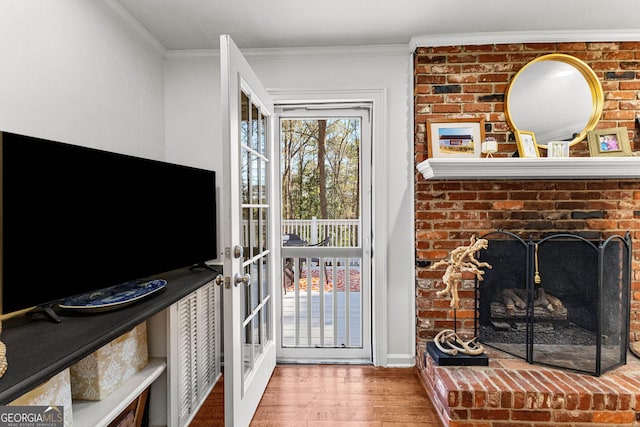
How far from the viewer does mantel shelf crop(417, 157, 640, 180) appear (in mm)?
2092

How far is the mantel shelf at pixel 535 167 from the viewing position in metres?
2.09

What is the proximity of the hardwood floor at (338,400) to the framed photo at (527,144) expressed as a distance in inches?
67.1

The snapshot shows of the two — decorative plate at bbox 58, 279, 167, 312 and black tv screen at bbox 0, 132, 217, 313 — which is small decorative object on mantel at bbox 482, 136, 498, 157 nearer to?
black tv screen at bbox 0, 132, 217, 313

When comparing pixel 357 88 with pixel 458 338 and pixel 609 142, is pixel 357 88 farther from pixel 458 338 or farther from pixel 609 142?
pixel 458 338

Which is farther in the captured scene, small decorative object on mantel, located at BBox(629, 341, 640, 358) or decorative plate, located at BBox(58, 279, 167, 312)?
small decorative object on mantel, located at BBox(629, 341, 640, 358)

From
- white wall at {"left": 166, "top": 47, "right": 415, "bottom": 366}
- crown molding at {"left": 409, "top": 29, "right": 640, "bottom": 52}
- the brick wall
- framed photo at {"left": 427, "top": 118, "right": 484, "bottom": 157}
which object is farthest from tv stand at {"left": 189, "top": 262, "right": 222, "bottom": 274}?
crown molding at {"left": 409, "top": 29, "right": 640, "bottom": 52}

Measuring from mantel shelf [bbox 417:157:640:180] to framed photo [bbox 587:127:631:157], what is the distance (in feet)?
0.60

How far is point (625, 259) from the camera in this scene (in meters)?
2.09

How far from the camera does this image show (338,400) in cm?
214

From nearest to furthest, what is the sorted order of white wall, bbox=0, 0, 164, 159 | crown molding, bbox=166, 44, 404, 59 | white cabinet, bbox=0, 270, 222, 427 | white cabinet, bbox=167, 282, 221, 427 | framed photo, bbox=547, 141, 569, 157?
white cabinet, bbox=0, 270, 222, 427 < white wall, bbox=0, 0, 164, 159 < white cabinet, bbox=167, 282, 221, 427 < framed photo, bbox=547, 141, 569, 157 < crown molding, bbox=166, 44, 404, 59

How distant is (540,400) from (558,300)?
68cm

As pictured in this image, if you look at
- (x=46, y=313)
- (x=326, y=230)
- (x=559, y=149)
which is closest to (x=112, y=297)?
(x=46, y=313)

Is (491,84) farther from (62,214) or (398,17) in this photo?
(62,214)

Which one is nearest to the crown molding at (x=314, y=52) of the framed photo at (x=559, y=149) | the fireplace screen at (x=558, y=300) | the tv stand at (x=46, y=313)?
the framed photo at (x=559, y=149)
